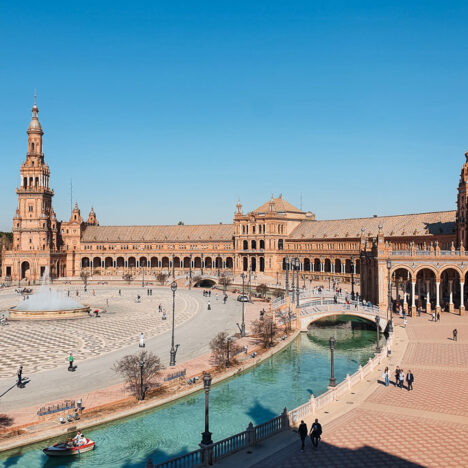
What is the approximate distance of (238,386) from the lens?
35750 millimetres

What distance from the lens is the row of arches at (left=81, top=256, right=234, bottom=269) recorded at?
437 feet

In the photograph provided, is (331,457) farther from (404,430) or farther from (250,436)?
(404,430)

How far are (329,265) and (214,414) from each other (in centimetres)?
8291

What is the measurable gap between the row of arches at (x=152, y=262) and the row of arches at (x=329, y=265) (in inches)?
844

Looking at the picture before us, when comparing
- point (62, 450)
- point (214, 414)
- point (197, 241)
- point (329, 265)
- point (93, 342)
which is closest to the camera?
point (62, 450)

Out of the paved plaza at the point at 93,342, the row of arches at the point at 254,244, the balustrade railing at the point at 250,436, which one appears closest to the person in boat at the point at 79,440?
the balustrade railing at the point at 250,436

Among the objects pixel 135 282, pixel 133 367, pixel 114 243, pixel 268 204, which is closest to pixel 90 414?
pixel 133 367

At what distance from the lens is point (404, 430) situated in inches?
889

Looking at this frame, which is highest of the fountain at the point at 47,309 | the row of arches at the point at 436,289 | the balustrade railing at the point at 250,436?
the row of arches at the point at 436,289

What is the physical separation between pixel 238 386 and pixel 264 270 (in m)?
83.6

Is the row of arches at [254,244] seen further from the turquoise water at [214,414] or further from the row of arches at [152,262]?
the turquoise water at [214,414]

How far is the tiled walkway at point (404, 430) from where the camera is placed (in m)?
19.5

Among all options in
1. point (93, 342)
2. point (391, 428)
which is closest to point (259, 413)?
point (391, 428)

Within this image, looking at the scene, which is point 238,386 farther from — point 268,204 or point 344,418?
point 268,204
